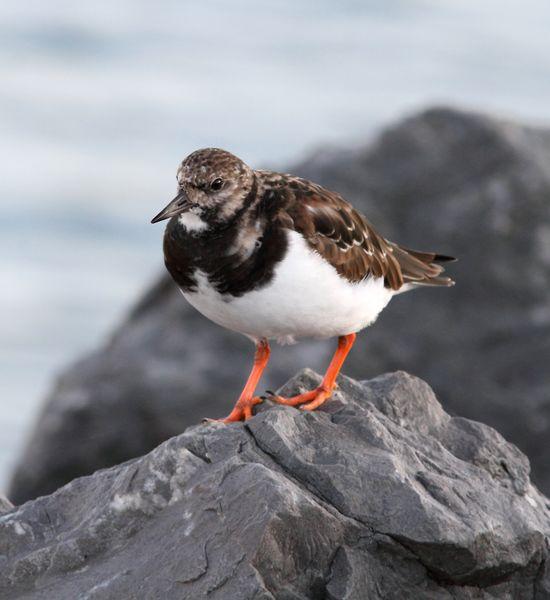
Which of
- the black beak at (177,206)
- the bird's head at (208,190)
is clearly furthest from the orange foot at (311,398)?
the black beak at (177,206)

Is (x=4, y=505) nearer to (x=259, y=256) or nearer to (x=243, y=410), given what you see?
(x=243, y=410)

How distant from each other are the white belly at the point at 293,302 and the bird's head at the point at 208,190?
0.27 m

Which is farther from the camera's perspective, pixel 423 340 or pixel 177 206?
pixel 423 340

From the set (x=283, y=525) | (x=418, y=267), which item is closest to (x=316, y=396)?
(x=283, y=525)

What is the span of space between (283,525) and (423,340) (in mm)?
4930

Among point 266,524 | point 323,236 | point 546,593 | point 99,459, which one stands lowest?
point 99,459

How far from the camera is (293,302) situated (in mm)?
5559

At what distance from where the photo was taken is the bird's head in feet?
18.3

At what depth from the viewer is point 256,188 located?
5.77 m

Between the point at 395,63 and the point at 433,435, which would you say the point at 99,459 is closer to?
the point at 433,435

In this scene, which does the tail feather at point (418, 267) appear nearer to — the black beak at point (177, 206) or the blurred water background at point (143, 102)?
A: the black beak at point (177, 206)

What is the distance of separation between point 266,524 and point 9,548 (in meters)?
1.08

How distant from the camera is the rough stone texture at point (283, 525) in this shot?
14.4 feet

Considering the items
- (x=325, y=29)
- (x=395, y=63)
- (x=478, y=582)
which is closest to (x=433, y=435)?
(x=478, y=582)
